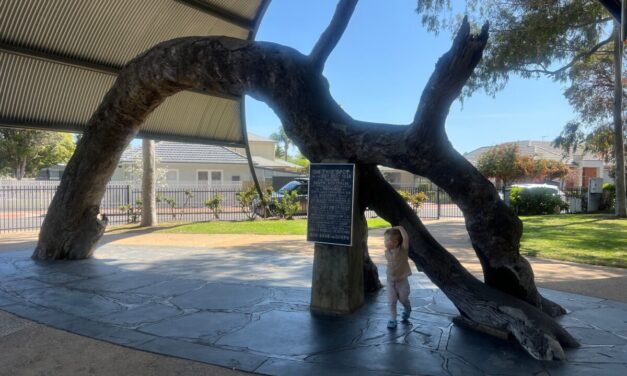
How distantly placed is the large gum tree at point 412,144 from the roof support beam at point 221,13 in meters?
3.50

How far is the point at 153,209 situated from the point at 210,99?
24.4ft

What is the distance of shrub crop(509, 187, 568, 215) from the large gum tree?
19227 millimetres

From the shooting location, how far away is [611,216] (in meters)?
21.2

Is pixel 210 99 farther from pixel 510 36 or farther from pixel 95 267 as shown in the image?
pixel 510 36

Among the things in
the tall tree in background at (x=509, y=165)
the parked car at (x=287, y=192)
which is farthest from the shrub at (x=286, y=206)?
the tall tree in background at (x=509, y=165)

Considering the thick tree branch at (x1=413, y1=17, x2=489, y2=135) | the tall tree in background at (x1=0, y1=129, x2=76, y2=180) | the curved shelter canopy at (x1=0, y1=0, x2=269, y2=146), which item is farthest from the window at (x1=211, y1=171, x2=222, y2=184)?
the thick tree branch at (x1=413, y1=17, x2=489, y2=135)

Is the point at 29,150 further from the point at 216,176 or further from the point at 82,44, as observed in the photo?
the point at 82,44

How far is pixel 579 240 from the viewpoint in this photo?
13.3 m

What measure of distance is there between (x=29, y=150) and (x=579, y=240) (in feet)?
130

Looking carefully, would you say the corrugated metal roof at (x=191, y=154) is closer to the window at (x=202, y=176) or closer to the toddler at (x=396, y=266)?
the window at (x=202, y=176)

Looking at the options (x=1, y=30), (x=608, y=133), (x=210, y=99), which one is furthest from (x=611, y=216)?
(x=1, y=30)

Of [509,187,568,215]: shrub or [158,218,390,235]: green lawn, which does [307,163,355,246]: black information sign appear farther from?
[509,187,568,215]: shrub

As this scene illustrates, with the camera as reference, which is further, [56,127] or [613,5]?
[56,127]

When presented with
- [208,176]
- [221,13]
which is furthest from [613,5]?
[208,176]
